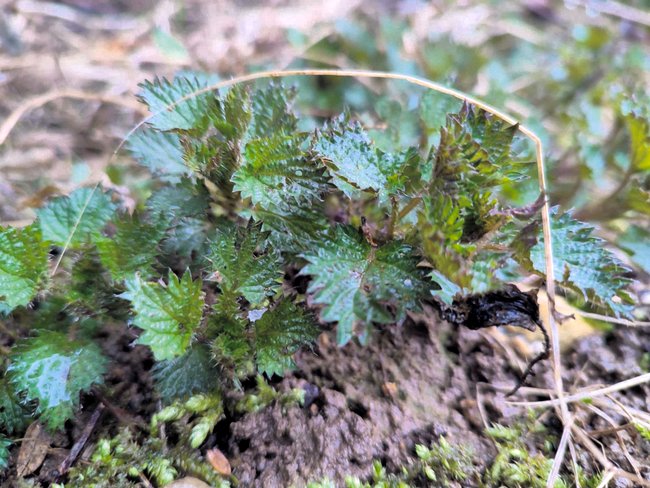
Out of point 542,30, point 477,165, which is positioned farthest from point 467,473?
point 542,30

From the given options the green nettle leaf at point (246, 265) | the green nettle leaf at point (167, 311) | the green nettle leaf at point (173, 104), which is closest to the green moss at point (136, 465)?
the green nettle leaf at point (167, 311)

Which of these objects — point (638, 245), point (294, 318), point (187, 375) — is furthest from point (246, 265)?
point (638, 245)

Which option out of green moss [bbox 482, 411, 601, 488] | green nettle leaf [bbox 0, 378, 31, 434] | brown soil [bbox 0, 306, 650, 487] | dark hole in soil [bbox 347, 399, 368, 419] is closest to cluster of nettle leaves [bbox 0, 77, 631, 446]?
green nettle leaf [bbox 0, 378, 31, 434]

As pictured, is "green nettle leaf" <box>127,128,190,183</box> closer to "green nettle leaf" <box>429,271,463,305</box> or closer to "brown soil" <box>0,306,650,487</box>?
"brown soil" <box>0,306,650,487</box>

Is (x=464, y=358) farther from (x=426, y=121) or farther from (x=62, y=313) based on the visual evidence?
(x=62, y=313)

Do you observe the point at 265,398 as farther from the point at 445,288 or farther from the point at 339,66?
the point at 339,66

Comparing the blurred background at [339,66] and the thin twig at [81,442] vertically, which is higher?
the blurred background at [339,66]

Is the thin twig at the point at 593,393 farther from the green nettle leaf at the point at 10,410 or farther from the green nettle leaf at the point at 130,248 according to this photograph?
the green nettle leaf at the point at 10,410
